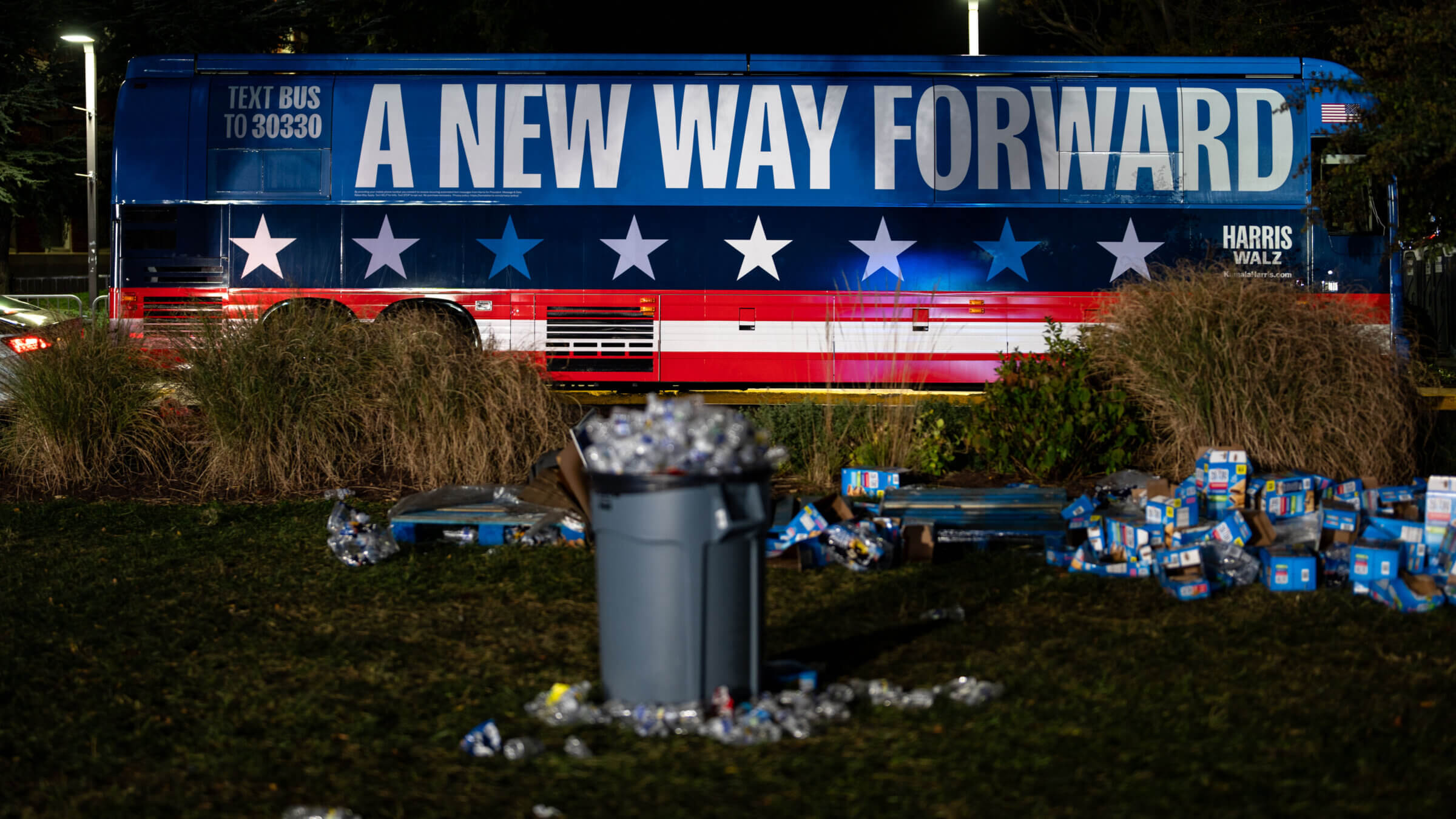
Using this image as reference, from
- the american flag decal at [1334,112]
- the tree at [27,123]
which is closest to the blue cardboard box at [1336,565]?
the american flag decal at [1334,112]

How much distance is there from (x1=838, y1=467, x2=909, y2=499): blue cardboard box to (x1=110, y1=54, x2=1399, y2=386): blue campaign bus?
14.0 ft

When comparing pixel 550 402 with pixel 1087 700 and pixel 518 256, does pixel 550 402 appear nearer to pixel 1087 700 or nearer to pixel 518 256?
pixel 518 256

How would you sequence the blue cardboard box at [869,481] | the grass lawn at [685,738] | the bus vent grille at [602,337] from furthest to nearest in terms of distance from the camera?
the bus vent grille at [602,337]
the blue cardboard box at [869,481]
the grass lawn at [685,738]

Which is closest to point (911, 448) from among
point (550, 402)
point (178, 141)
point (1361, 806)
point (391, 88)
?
point (550, 402)

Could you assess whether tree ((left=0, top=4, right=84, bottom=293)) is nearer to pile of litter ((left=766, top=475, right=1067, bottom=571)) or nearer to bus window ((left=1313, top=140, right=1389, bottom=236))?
bus window ((left=1313, top=140, right=1389, bottom=236))

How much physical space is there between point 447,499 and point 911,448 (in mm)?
3327

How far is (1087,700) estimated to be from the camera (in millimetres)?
4555

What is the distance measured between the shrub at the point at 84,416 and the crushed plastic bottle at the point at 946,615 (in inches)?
241

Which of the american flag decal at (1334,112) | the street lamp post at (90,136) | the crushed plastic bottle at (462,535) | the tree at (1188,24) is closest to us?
the crushed plastic bottle at (462,535)

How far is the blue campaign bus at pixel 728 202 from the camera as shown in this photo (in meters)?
12.3

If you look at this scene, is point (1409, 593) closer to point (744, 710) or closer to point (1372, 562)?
point (1372, 562)

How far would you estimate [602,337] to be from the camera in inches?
492

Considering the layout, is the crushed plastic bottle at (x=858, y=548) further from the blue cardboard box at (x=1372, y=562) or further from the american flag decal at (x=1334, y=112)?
the american flag decal at (x=1334, y=112)

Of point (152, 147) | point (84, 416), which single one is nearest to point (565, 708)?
point (84, 416)
